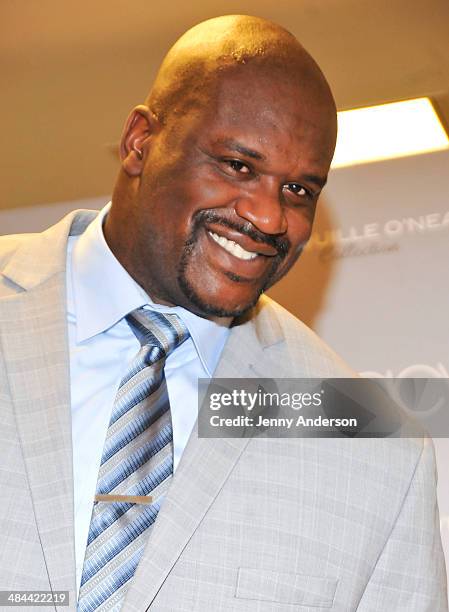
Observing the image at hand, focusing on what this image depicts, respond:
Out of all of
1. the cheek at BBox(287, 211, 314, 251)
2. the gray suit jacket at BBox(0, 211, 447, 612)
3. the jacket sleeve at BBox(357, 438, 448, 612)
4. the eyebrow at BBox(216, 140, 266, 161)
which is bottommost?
the jacket sleeve at BBox(357, 438, 448, 612)

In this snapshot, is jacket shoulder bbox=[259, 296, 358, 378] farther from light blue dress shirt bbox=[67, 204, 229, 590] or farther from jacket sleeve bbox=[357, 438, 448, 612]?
jacket sleeve bbox=[357, 438, 448, 612]

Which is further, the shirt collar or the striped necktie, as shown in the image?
the shirt collar

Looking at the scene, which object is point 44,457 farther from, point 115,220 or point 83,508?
point 115,220

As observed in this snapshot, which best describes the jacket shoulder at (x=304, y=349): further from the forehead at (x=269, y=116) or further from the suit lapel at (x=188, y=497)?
the forehead at (x=269, y=116)

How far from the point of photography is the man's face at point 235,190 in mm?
1539

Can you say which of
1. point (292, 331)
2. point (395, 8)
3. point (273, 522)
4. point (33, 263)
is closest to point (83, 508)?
point (273, 522)

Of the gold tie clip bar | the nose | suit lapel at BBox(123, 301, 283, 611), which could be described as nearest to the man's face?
the nose

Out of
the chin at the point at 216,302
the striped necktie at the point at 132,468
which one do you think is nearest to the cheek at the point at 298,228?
the chin at the point at 216,302

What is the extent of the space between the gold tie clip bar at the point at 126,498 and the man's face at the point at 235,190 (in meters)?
0.29

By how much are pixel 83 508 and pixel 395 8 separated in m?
1.52

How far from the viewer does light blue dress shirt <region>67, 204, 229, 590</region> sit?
4.81 ft

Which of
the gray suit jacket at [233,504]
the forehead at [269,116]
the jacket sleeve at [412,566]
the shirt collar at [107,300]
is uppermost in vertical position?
the forehead at [269,116]

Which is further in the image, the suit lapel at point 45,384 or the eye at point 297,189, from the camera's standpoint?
the eye at point 297,189

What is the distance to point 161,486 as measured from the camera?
1.46 metres
